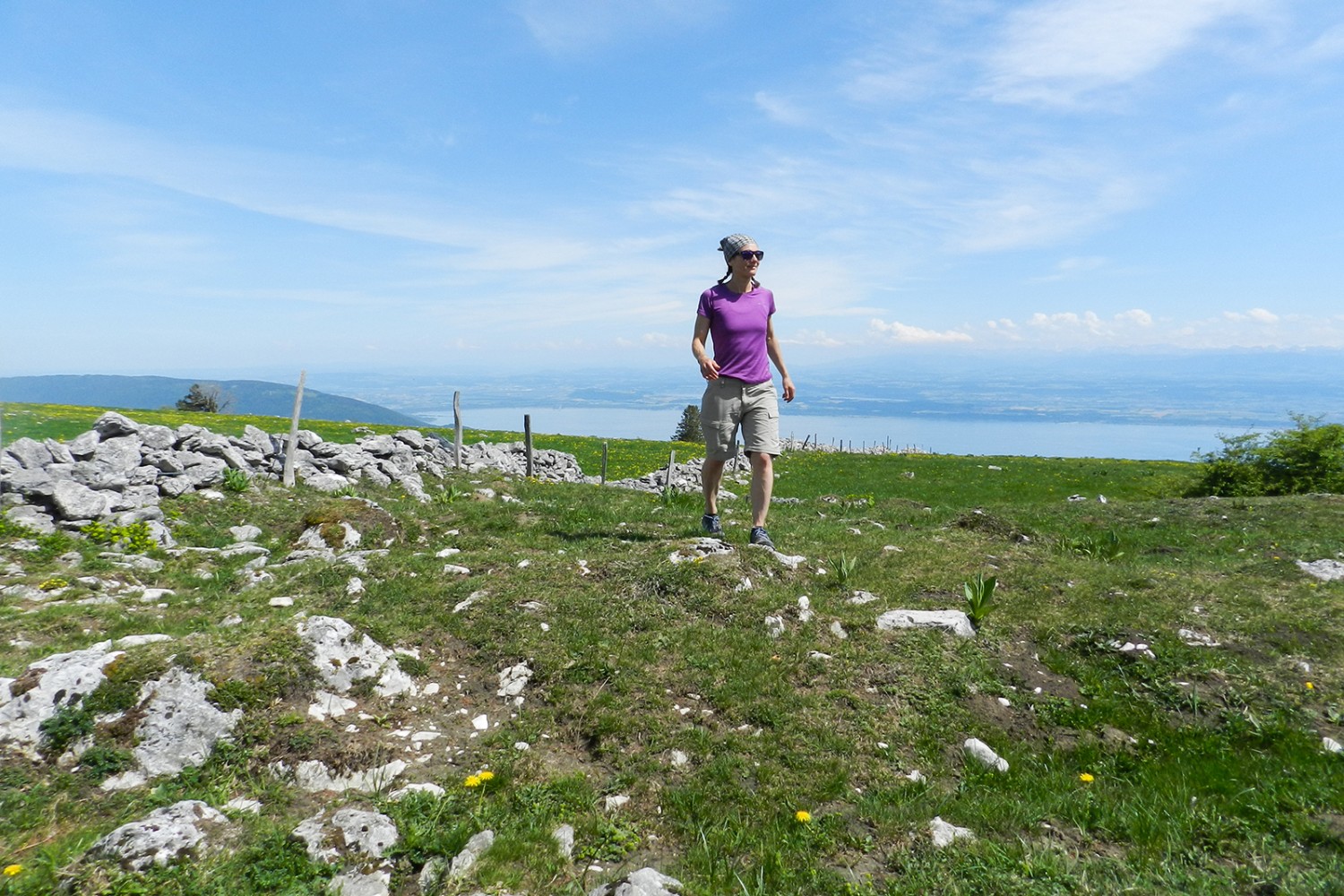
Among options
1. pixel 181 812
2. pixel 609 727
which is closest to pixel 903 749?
pixel 609 727

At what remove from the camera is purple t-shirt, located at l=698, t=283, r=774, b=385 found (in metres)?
7.86

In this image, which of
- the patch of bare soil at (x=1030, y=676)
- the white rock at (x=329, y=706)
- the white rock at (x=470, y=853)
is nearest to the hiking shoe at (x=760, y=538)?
the patch of bare soil at (x=1030, y=676)

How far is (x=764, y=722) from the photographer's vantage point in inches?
196

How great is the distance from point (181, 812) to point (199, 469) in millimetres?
10473

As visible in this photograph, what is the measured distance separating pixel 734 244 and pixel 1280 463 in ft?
87.7

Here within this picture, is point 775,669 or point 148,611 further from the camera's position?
point 148,611

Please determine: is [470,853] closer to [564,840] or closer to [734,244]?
[564,840]

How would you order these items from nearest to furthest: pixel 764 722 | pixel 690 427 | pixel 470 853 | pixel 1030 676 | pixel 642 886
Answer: pixel 642 886, pixel 470 853, pixel 764 722, pixel 1030 676, pixel 690 427

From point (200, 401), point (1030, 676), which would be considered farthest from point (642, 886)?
point (200, 401)

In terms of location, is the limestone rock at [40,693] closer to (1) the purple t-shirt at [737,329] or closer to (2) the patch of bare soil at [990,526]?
(1) the purple t-shirt at [737,329]

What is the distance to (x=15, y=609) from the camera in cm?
650

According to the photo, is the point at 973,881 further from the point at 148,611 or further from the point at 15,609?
the point at 15,609

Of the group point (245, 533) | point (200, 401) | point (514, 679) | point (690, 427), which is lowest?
point (690, 427)

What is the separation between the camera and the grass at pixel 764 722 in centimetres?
349
